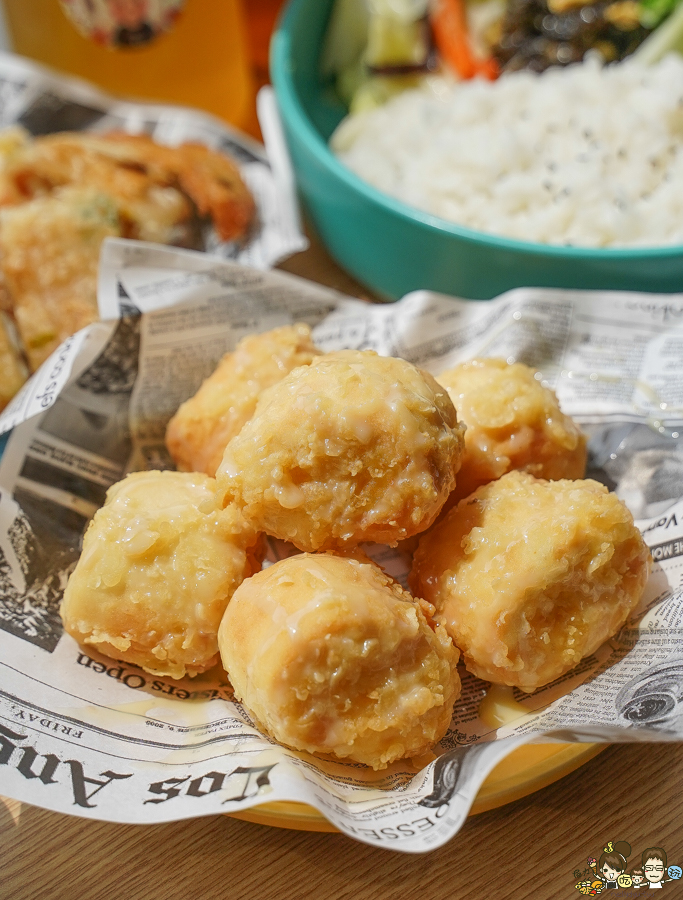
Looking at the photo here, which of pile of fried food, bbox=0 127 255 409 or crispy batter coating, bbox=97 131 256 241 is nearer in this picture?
pile of fried food, bbox=0 127 255 409

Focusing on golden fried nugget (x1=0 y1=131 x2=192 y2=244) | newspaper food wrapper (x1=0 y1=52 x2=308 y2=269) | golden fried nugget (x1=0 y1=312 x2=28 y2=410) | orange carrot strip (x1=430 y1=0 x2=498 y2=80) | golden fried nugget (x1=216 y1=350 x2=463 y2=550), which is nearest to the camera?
golden fried nugget (x1=216 y1=350 x2=463 y2=550)

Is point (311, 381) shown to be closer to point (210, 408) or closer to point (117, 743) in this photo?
point (210, 408)

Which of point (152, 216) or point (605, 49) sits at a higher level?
point (605, 49)

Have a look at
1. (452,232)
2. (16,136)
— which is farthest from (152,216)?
(452,232)

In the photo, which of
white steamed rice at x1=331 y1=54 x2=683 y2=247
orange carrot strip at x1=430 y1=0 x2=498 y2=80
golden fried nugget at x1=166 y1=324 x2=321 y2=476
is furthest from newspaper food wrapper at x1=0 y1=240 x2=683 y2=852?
orange carrot strip at x1=430 y1=0 x2=498 y2=80

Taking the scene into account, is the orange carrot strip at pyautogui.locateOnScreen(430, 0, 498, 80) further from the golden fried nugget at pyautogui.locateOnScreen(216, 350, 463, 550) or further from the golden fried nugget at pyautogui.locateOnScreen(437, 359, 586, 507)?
the golden fried nugget at pyautogui.locateOnScreen(216, 350, 463, 550)

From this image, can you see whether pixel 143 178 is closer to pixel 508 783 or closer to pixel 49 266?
pixel 49 266
